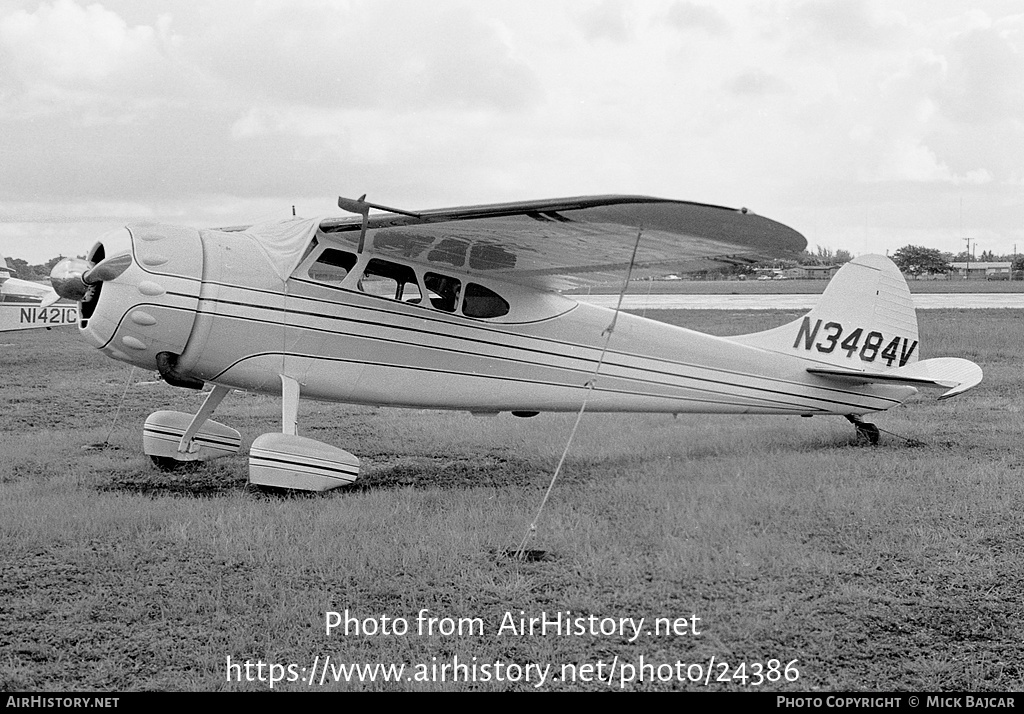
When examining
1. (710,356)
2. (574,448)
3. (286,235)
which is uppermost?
(286,235)

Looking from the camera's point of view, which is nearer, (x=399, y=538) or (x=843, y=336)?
(x=399, y=538)

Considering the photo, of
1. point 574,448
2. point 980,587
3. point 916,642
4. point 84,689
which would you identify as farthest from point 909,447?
point 84,689

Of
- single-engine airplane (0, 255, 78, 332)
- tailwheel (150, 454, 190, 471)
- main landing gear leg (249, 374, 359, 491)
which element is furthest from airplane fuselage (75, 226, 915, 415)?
single-engine airplane (0, 255, 78, 332)

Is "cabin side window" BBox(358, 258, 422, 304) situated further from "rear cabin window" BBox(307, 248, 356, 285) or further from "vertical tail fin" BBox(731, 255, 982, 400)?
"vertical tail fin" BBox(731, 255, 982, 400)

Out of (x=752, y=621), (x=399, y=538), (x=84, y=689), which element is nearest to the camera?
(x=84, y=689)

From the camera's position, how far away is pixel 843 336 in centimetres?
1034

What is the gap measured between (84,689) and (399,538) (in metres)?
2.34

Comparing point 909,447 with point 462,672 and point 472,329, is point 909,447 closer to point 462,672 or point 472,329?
point 472,329

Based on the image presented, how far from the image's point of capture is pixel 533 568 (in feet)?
17.7

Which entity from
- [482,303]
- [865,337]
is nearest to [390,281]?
[482,303]

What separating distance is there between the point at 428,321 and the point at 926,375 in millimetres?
5578

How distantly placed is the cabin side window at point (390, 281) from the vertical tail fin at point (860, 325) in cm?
399

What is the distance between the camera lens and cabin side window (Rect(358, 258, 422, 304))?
803 cm

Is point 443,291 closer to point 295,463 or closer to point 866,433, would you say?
point 295,463
